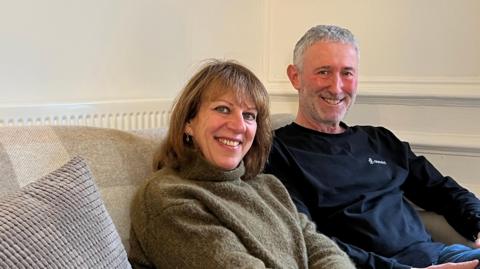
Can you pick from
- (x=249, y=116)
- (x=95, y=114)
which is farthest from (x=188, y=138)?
(x=95, y=114)

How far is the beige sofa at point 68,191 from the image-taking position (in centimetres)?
89

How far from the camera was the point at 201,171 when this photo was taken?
130 cm

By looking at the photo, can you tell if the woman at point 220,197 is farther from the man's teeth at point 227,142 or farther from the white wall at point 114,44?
the white wall at point 114,44

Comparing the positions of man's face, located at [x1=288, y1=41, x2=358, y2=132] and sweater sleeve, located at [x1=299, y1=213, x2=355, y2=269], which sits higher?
man's face, located at [x1=288, y1=41, x2=358, y2=132]

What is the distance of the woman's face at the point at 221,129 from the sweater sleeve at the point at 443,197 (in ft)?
2.70

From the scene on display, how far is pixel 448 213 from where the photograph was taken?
182 centimetres

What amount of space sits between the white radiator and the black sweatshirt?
0.92m

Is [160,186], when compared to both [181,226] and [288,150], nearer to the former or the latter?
[181,226]

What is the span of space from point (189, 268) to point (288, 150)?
0.64 meters

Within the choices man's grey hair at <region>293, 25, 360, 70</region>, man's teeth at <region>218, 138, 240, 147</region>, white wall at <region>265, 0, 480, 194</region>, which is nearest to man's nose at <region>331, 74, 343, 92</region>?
man's grey hair at <region>293, 25, 360, 70</region>

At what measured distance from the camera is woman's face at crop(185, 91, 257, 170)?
1338mm

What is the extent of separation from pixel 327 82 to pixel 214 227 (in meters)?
0.83

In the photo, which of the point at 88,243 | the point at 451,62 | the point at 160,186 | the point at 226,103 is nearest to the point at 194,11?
the point at 451,62

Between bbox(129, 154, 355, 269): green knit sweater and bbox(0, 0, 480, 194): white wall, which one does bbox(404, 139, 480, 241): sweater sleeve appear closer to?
bbox(129, 154, 355, 269): green knit sweater
